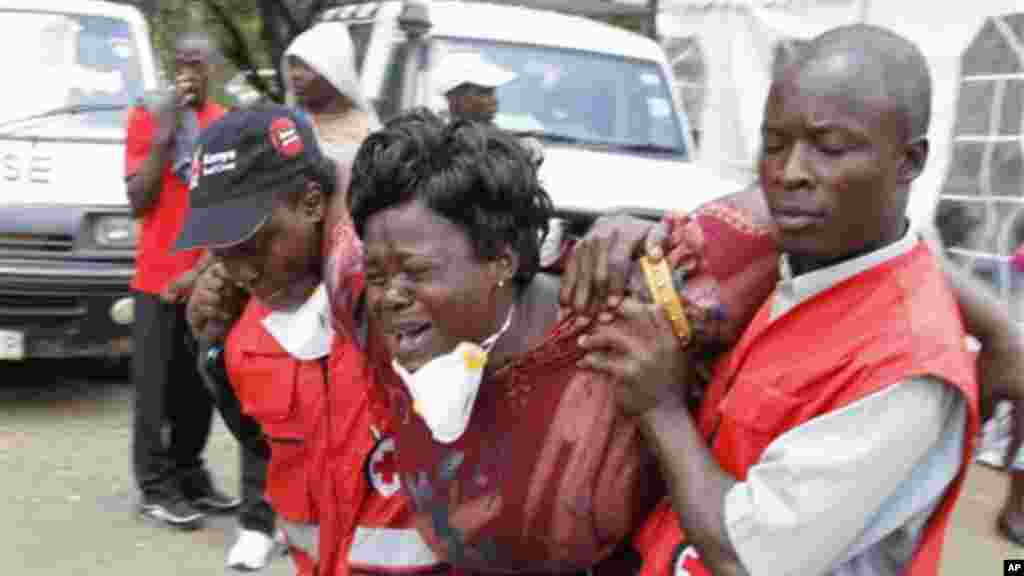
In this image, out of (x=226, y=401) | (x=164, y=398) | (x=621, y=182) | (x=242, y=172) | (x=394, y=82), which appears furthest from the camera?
(x=394, y=82)

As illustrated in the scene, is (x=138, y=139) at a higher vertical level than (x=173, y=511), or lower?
higher

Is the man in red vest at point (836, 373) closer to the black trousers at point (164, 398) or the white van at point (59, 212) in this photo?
the black trousers at point (164, 398)

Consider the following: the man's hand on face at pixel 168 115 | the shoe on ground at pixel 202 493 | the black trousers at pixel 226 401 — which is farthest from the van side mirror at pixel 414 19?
the black trousers at pixel 226 401

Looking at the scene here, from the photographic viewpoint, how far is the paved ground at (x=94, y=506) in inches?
191

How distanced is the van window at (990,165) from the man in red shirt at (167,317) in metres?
3.62

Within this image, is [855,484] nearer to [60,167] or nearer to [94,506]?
[94,506]

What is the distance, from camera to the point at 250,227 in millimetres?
2189

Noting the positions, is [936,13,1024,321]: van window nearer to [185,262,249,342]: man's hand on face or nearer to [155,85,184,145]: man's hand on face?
[155,85,184,145]: man's hand on face

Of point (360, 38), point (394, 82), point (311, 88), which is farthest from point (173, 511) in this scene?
point (360, 38)

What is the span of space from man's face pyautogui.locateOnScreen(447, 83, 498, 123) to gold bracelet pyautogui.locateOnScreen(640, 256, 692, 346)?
443cm

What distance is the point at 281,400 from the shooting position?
7.55ft

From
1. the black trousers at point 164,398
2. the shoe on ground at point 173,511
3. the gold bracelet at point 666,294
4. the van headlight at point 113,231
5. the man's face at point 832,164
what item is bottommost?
the shoe on ground at point 173,511

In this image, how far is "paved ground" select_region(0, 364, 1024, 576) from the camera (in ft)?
15.9

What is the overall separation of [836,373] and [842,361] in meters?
0.01
